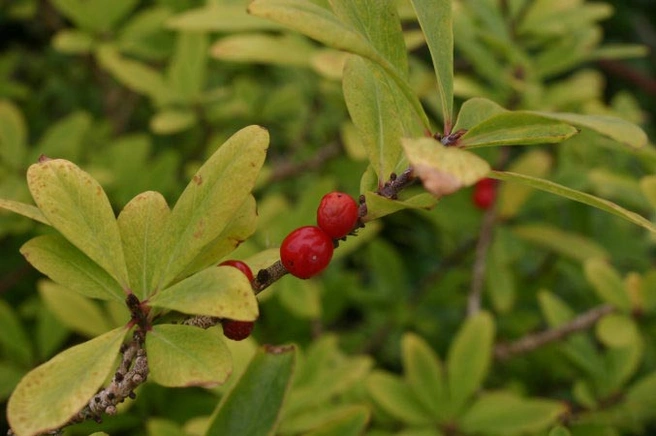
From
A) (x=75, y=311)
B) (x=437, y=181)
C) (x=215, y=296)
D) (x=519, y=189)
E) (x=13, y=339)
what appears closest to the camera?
(x=437, y=181)

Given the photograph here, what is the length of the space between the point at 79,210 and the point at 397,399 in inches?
34.2

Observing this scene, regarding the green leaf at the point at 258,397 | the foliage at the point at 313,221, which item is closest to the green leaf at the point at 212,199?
the foliage at the point at 313,221

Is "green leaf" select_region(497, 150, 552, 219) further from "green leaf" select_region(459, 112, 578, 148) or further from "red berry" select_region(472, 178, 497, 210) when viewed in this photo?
"green leaf" select_region(459, 112, 578, 148)

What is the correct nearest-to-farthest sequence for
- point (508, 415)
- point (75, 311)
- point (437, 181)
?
point (437, 181) → point (508, 415) → point (75, 311)

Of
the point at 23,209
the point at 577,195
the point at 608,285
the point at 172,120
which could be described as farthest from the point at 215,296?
the point at 172,120

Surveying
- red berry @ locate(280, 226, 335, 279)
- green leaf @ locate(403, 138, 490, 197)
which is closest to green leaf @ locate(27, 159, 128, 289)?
red berry @ locate(280, 226, 335, 279)

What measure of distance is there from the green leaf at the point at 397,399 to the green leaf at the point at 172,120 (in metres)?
0.62

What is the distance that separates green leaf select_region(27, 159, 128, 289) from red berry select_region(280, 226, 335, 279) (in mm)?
134

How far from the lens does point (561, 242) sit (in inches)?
67.4

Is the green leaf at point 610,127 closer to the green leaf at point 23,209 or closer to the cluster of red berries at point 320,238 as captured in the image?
the cluster of red berries at point 320,238

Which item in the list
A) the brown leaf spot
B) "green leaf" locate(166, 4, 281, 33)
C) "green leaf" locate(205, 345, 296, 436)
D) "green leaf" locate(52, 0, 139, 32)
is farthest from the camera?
"green leaf" locate(52, 0, 139, 32)

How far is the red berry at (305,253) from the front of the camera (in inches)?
25.0

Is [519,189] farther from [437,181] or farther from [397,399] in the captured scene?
[437,181]

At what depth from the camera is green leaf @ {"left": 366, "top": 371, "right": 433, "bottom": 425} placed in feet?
4.50
